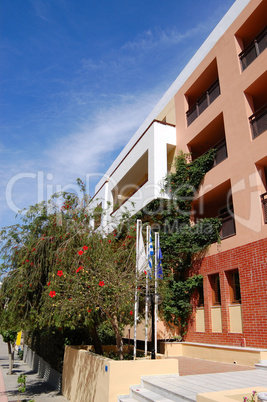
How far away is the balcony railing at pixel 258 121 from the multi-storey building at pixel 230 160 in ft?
0.12

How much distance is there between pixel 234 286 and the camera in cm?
1173

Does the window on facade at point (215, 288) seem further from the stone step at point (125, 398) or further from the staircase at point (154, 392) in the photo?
the stone step at point (125, 398)

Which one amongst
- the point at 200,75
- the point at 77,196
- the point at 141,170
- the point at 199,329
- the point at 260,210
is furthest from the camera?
the point at 141,170

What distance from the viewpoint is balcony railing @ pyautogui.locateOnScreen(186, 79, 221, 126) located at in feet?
46.6

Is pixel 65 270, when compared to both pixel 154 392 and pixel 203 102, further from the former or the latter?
pixel 203 102

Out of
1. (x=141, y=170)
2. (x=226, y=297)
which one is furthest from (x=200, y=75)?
(x=226, y=297)

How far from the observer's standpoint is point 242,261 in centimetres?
1103

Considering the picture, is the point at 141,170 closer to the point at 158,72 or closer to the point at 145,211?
the point at 145,211

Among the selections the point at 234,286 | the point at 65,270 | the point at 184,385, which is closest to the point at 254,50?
the point at 234,286

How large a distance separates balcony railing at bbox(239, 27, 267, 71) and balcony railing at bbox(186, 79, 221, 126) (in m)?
1.69

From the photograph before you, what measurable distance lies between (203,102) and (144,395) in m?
12.6

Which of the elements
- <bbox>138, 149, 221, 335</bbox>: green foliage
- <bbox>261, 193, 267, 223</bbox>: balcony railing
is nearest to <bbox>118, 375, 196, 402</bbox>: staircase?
<bbox>138, 149, 221, 335</bbox>: green foliage

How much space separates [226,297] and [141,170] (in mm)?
10160

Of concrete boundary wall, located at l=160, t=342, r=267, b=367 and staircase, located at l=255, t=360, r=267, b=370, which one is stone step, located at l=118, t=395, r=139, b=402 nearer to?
staircase, located at l=255, t=360, r=267, b=370
